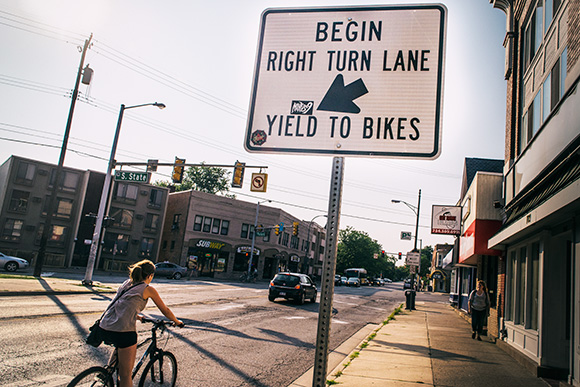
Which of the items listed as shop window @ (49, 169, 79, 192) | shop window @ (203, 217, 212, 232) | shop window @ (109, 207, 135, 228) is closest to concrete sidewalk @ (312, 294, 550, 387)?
shop window @ (203, 217, 212, 232)

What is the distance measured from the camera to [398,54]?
2.38 m

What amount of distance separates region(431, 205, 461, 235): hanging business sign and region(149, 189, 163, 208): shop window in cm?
3577

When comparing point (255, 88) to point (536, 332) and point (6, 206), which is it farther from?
point (6, 206)

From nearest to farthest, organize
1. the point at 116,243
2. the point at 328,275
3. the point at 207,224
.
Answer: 1. the point at 328,275
2. the point at 116,243
3. the point at 207,224

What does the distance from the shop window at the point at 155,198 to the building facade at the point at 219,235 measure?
7.91ft

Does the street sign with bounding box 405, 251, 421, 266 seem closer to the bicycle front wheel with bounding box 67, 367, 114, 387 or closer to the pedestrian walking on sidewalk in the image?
the pedestrian walking on sidewalk

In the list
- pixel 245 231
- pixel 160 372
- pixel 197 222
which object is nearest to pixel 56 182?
pixel 160 372

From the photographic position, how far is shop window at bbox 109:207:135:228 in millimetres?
45878

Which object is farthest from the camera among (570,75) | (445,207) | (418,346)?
(445,207)

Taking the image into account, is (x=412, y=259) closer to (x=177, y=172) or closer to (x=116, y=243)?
(x=177, y=172)

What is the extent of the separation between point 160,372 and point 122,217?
44.3 metres

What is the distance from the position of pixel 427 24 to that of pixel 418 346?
34.5 ft

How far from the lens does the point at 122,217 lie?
152 feet

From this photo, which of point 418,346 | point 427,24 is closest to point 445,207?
point 418,346
